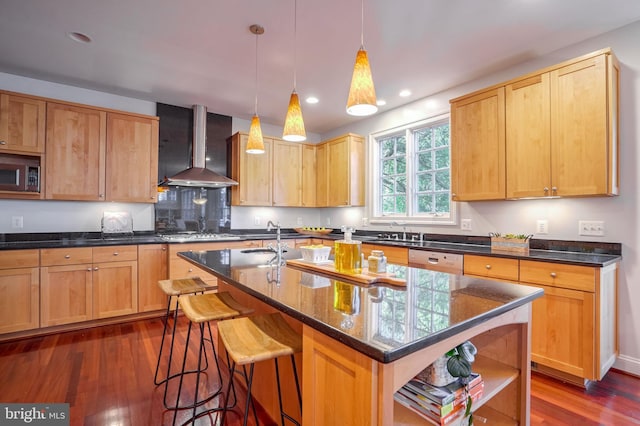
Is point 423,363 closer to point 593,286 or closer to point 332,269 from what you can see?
point 332,269

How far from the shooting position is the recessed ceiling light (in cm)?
250

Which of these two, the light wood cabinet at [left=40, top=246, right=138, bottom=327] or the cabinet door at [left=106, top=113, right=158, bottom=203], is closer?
the light wood cabinet at [left=40, top=246, right=138, bottom=327]

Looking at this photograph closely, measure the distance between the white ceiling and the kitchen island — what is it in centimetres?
183

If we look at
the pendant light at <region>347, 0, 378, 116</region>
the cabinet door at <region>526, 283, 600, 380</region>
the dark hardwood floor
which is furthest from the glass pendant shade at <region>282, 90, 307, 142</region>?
the cabinet door at <region>526, 283, 600, 380</region>

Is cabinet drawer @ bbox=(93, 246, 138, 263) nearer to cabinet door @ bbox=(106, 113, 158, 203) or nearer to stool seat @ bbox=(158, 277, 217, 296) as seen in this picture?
cabinet door @ bbox=(106, 113, 158, 203)

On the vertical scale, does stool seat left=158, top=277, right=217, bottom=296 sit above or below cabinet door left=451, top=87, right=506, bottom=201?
below

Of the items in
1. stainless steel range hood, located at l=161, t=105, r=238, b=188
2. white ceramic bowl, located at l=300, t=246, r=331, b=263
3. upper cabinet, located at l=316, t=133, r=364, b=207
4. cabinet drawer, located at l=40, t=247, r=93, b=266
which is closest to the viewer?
white ceramic bowl, located at l=300, t=246, r=331, b=263

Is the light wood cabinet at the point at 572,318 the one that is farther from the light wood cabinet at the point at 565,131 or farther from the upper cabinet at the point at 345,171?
the upper cabinet at the point at 345,171

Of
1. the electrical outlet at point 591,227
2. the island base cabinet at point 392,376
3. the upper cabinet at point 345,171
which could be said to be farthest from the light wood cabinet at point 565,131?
the upper cabinet at point 345,171

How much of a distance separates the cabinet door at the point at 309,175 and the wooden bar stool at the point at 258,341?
11.6 feet

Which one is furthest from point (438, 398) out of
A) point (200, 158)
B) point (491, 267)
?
point (200, 158)

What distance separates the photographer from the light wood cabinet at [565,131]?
2.23 meters

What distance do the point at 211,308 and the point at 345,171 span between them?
10.4ft

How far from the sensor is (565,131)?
2.39 metres
